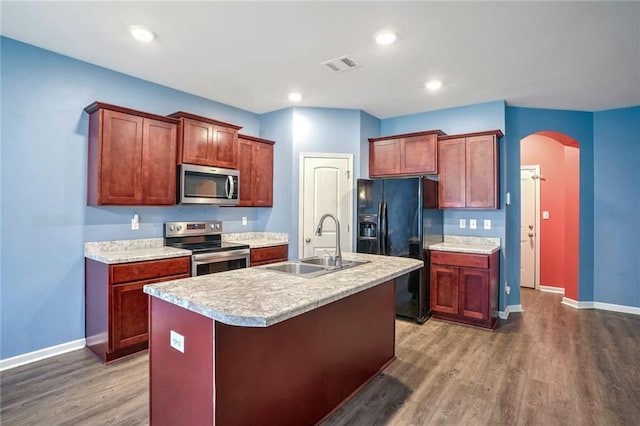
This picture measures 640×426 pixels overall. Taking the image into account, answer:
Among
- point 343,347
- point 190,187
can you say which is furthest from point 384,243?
→ point 190,187

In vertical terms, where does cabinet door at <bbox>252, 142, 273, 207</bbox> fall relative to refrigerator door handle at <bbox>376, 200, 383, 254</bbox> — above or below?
above

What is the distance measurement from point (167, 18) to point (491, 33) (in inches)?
96.0

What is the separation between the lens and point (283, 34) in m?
2.63

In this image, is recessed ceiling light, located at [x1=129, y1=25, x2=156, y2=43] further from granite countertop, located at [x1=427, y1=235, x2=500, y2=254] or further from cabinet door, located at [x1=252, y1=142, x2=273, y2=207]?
granite countertop, located at [x1=427, y1=235, x2=500, y2=254]

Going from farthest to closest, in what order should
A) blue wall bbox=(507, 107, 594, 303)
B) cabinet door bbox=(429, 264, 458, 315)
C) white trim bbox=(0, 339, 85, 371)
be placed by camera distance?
blue wall bbox=(507, 107, 594, 303), cabinet door bbox=(429, 264, 458, 315), white trim bbox=(0, 339, 85, 371)

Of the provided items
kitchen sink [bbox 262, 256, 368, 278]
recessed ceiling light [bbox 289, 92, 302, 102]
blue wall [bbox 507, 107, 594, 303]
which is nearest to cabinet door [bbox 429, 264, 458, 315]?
blue wall [bbox 507, 107, 594, 303]

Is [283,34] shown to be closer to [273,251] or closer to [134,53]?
[134,53]

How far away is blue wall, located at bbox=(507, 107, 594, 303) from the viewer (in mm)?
4387

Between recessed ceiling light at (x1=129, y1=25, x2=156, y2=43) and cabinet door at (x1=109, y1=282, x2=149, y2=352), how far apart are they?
203 cm

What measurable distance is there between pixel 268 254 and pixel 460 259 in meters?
2.29

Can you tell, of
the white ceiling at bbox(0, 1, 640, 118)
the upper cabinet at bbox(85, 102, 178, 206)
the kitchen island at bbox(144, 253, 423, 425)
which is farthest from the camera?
the upper cabinet at bbox(85, 102, 178, 206)

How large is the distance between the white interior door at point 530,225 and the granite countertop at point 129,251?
17.3ft

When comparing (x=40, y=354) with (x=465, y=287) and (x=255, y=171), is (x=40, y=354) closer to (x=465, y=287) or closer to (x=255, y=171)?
(x=255, y=171)

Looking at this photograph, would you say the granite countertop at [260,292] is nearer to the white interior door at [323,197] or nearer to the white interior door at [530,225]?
the white interior door at [323,197]
